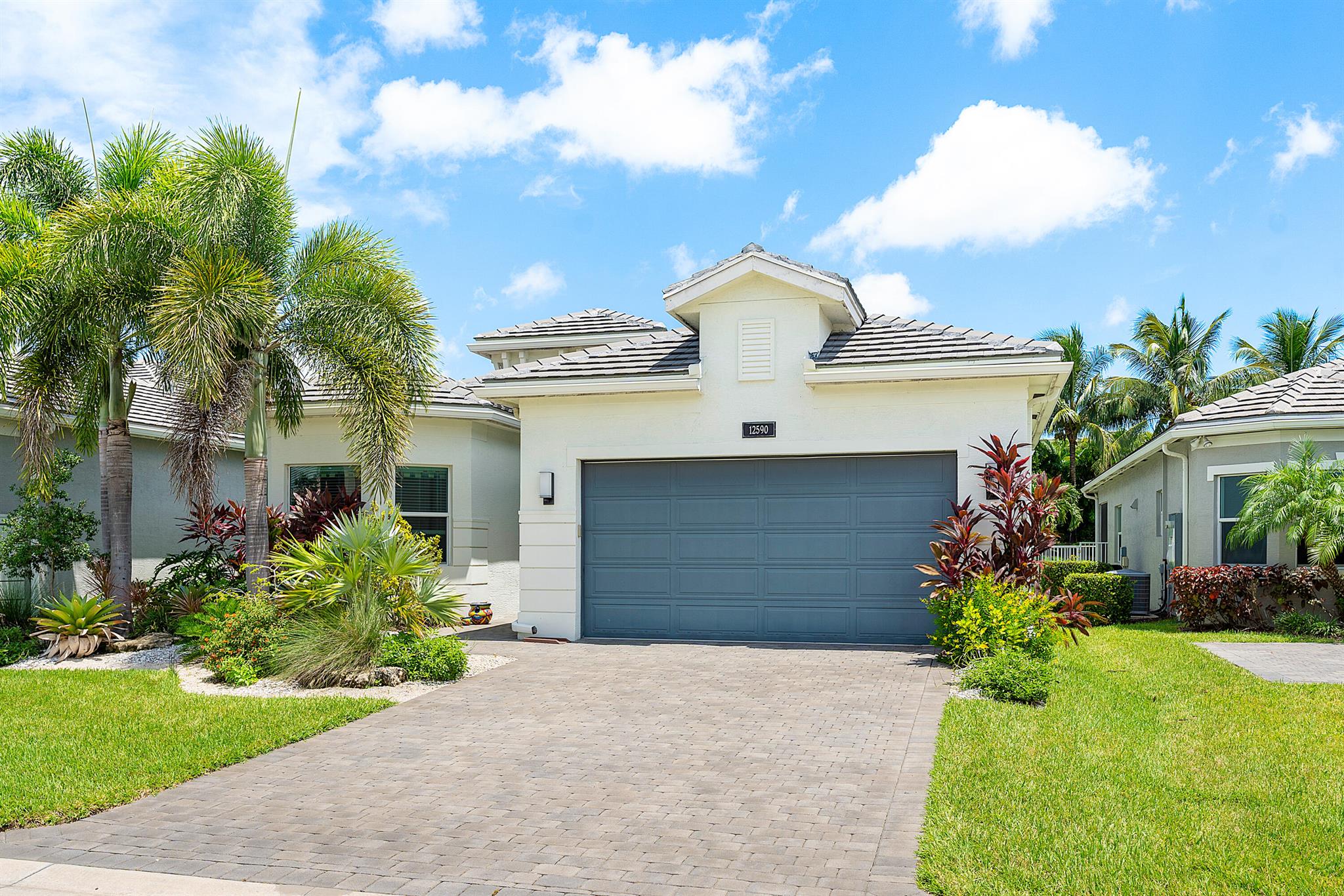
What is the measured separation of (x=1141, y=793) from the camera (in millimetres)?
6375

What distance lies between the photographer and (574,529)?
14.0 m

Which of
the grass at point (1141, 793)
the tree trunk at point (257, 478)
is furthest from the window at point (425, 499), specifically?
the grass at point (1141, 793)

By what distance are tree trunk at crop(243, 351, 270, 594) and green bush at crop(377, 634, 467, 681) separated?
2.52 m

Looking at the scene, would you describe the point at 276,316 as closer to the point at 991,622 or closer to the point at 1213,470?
the point at 991,622

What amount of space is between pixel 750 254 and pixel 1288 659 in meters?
8.53

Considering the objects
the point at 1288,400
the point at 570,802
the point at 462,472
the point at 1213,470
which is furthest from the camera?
the point at 1213,470

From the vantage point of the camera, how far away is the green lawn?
6523mm

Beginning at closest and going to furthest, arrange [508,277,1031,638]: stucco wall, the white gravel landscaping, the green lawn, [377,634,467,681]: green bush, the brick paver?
1. the green lawn
2. the white gravel landscaping
3. [377,634,467,681]: green bush
4. the brick paver
5. [508,277,1031,638]: stucco wall

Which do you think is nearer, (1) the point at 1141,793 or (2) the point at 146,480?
(1) the point at 1141,793

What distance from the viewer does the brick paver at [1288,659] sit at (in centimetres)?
1119

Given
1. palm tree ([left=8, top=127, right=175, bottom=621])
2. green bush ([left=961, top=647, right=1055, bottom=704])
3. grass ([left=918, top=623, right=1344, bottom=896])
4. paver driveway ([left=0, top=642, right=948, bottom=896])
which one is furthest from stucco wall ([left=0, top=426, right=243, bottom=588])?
grass ([left=918, top=623, right=1344, bottom=896])

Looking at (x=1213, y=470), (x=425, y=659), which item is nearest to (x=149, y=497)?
(x=425, y=659)

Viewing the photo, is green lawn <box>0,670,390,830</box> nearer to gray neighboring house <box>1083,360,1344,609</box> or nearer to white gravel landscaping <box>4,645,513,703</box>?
white gravel landscaping <box>4,645,513,703</box>

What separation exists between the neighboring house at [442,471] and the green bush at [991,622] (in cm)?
846
